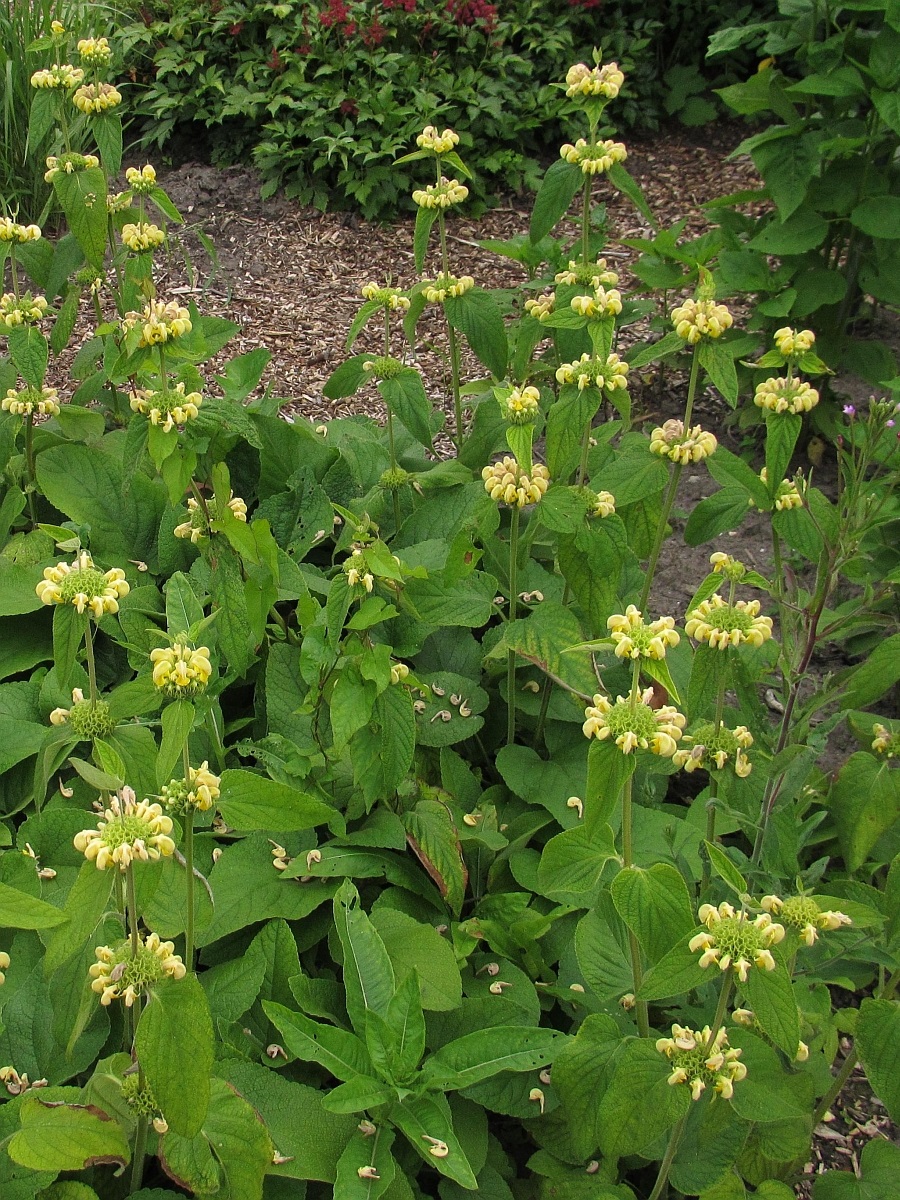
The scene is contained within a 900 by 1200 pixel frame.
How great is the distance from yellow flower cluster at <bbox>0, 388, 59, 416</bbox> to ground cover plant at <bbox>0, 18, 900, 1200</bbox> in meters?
0.01

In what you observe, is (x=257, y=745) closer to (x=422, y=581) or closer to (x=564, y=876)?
(x=422, y=581)

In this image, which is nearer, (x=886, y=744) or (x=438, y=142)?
(x=886, y=744)

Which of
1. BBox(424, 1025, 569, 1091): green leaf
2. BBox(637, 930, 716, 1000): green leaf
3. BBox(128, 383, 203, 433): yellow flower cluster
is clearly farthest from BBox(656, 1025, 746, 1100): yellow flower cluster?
BBox(128, 383, 203, 433): yellow flower cluster

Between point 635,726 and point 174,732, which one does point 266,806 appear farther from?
point 635,726

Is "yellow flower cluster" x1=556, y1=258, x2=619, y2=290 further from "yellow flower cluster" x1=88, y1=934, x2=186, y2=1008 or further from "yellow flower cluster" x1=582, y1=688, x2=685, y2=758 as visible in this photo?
"yellow flower cluster" x1=88, y1=934, x2=186, y2=1008

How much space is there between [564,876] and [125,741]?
778 mm

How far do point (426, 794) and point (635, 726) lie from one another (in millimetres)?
1038

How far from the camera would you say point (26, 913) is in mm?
1437

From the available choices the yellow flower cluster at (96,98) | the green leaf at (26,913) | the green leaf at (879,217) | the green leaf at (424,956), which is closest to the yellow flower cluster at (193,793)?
the green leaf at (26,913)

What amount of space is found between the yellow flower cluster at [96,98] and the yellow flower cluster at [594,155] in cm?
124

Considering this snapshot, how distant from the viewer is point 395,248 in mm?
5719

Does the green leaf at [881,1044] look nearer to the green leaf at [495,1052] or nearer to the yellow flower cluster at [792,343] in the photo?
the green leaf at [495,1052]

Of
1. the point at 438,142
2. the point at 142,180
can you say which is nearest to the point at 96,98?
the point at 142,180

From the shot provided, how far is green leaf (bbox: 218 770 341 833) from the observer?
160 centimetres
